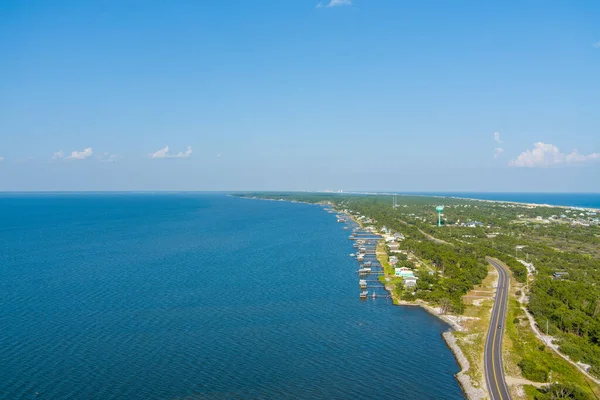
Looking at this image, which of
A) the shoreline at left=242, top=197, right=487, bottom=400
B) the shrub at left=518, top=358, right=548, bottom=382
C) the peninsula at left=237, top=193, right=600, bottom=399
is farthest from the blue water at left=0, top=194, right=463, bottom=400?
the shrub at left=518, top=358, right=548, bottom=382

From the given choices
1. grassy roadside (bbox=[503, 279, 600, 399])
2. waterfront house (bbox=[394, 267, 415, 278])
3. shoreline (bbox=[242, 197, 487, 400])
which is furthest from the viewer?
waterfront house (bbox=[394, 267, 415, 278])

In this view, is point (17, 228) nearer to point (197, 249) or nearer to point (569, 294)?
point (197, 249)

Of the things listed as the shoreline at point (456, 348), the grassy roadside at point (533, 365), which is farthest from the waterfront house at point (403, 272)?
the grassy roadside at point (533, 365)

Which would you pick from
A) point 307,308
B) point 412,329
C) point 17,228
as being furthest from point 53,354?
point 17,228

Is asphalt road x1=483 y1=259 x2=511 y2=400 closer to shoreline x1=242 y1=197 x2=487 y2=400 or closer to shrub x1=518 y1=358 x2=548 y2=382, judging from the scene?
shoreline x1=242 y1=197 x2=487 y2=400

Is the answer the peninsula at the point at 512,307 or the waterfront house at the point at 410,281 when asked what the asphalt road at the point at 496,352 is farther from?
the waterfront house at the point at 410,281

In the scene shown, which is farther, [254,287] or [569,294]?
[254,287]

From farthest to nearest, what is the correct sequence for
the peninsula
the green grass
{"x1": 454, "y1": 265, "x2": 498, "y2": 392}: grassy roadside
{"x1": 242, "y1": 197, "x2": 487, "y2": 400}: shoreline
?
{"x1": 454, "y1": 265, "x2": 498, "y2": 392}: grassy roadside
the peninsula
the green grass
{"x1": 242, "y1": 197, "x2": 487, "y2": 400}: shoreline
